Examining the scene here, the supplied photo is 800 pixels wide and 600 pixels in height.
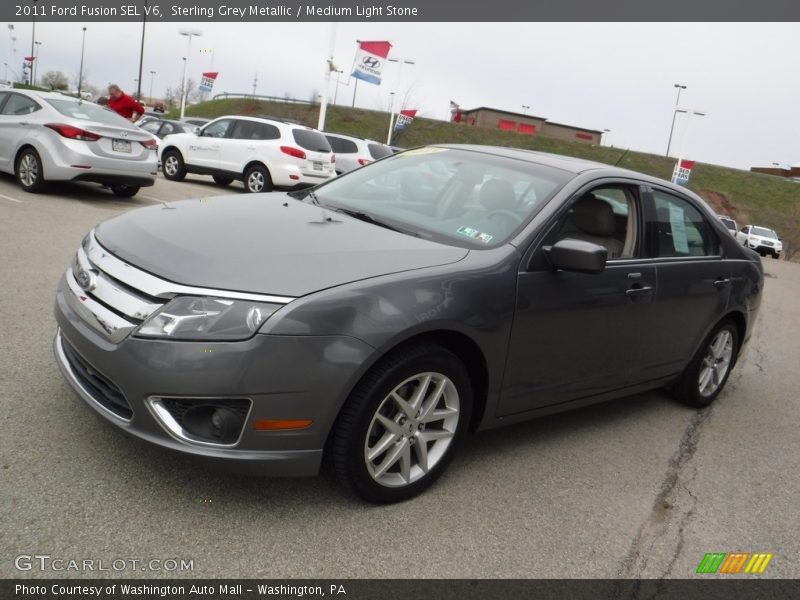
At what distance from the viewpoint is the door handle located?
13.3ft

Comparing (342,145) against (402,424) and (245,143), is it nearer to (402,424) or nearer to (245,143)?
(245,143)

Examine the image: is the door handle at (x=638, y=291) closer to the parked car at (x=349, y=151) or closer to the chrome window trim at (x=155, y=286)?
the chrome window trim at (x=155, y=286)

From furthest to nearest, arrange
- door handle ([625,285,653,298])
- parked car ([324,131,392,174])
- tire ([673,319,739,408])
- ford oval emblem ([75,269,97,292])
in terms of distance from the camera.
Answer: parked car ([324,131,392,174])
tire ([673,319,739,408])
door handle ([625,285,653,298])
ford oval emblem ([75,269,97,292])

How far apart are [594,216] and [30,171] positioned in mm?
8795

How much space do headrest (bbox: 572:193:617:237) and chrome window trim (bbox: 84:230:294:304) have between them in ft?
5.92

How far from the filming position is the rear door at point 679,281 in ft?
14.3

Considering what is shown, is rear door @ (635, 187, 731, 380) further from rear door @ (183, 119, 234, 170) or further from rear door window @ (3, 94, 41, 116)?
rear door @ (183, 119, 234, 170)

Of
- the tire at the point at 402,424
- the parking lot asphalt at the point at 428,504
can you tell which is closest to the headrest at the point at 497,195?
the tire at the point at 402,424

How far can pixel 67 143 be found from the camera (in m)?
9.80

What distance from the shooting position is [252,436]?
2734 mm

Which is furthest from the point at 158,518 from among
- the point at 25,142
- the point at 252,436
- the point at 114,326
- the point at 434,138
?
the point at 434,138

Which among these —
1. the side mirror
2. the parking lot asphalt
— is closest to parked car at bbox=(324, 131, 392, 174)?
the parking lot asphalt
